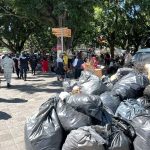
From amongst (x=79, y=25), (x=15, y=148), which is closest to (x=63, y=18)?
(x=79, y=25)

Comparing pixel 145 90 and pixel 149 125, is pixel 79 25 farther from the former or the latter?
pixel 149 125

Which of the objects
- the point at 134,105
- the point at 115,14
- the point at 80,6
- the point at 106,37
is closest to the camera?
the point at 134,105

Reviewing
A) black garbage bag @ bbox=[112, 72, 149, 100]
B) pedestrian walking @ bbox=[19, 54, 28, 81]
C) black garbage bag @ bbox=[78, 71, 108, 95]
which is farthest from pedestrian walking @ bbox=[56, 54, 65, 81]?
black garbage bag @ bbox=[112, 72, 149, 100]

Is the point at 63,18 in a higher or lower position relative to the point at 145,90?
higher

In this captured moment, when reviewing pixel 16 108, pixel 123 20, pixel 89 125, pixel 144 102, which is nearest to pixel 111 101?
pixel 144 102

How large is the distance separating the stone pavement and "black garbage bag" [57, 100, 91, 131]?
145 cm

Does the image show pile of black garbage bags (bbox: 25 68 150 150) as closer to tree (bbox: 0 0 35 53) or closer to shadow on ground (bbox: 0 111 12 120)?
shadow on ground (bbox: 0 111 12 120)

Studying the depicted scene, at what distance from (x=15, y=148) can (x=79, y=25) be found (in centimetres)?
1389

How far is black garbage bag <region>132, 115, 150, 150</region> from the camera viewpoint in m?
4.72

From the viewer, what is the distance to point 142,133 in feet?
15.7

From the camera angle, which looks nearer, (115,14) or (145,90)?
(145,90)

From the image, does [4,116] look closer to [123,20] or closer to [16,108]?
[16,108]

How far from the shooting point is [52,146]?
509cm

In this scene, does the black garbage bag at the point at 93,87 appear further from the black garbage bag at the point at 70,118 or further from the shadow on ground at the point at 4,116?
the shadow on ground at the point at 4,116
